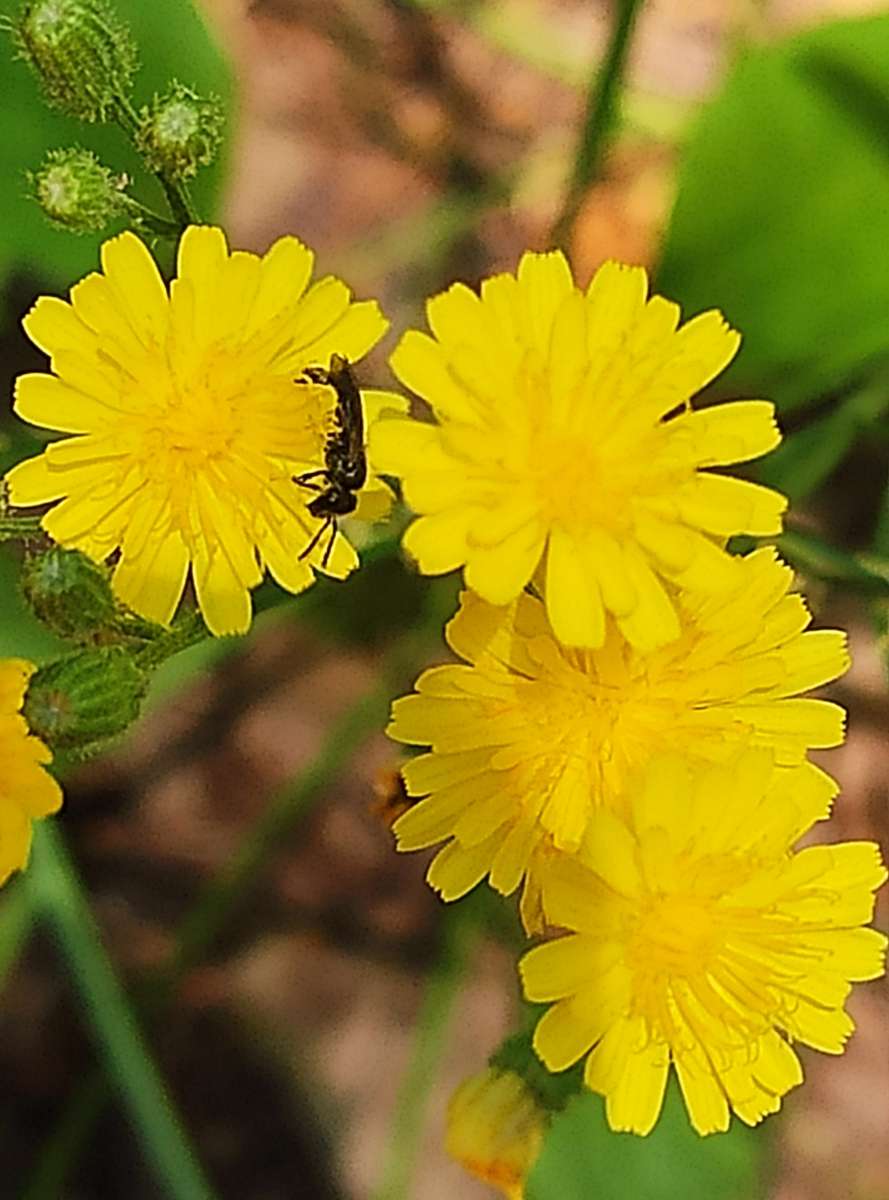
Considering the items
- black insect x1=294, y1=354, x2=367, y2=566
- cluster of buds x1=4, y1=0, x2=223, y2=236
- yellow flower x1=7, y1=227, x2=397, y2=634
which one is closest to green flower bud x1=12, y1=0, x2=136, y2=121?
cluster of buds x1=4, y1=0, x2=223, y2=236

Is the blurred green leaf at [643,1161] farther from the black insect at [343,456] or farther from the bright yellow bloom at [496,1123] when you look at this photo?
the black insect at [343,456]

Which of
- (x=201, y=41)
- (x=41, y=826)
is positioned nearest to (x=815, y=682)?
(x=41, y=826)

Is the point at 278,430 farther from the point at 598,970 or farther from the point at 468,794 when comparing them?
the point at 598,970

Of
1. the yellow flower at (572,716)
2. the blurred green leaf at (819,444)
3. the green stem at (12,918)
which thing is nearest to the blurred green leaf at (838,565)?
the blurred green leaf at (819,444)

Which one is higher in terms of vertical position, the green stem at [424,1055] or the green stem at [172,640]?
the green stem at [172,640]

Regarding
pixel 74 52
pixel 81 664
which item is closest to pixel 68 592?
pixel 81 664

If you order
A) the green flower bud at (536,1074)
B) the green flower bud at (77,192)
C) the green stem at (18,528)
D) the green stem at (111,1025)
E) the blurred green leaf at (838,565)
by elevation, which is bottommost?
the green stem at (111,1025)

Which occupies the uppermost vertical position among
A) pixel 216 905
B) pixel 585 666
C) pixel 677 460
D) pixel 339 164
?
pixel 677 460
